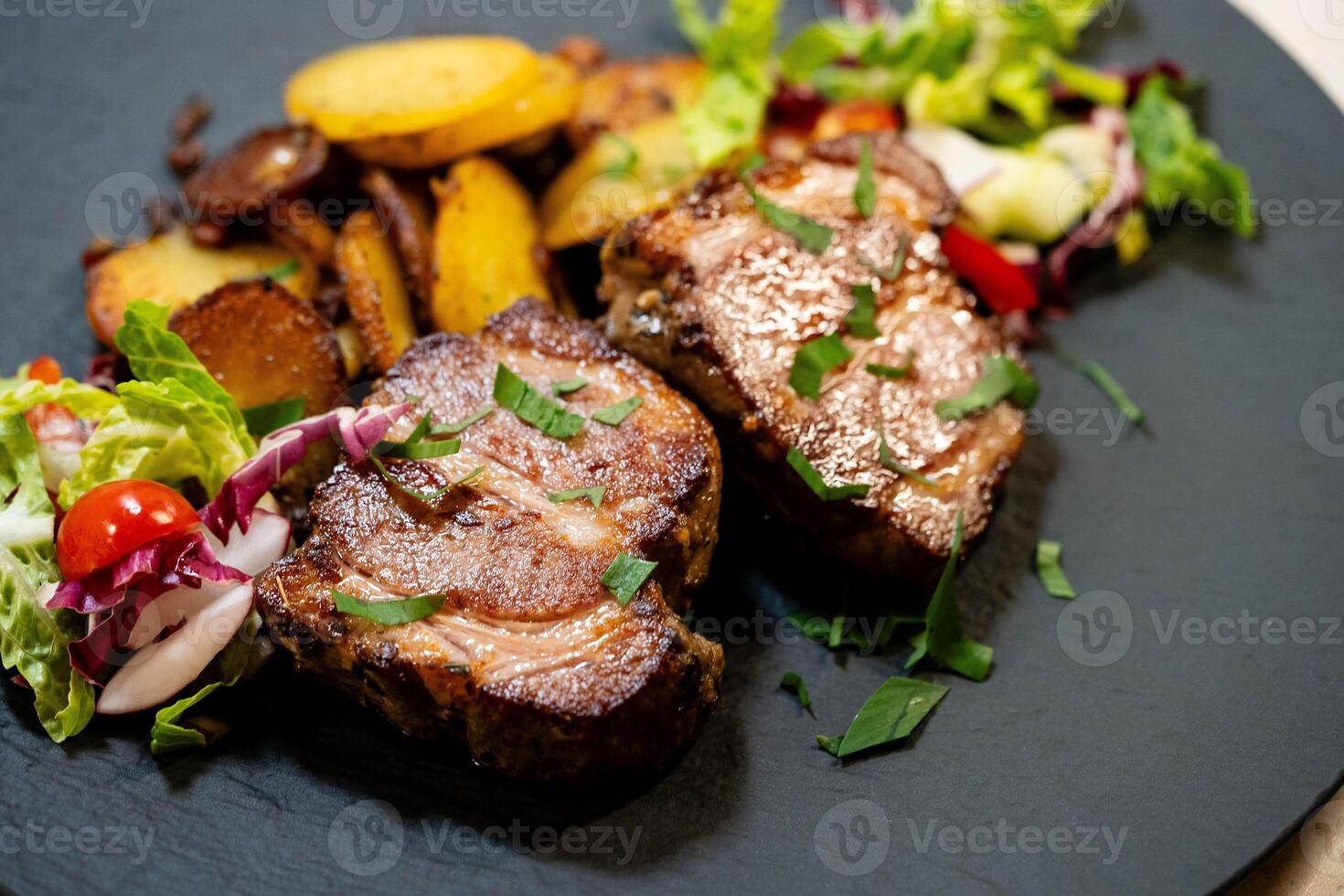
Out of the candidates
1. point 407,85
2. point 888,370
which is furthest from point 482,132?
point 888,370

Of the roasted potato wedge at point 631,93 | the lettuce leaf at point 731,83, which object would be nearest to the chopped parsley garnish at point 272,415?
the roasted potato wedge at point 631,93

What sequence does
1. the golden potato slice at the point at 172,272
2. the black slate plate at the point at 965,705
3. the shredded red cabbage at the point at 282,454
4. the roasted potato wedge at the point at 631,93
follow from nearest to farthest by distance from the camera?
the black slate plate at the point at 965,705 < the shredded red cabbage at the point at 282,454 < the golden potato slice at the point at 172,272 < the roasted potato wedge at the point at 631,93

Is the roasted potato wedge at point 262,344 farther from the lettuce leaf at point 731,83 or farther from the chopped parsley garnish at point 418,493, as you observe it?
the lettuce leaf at point 731,83

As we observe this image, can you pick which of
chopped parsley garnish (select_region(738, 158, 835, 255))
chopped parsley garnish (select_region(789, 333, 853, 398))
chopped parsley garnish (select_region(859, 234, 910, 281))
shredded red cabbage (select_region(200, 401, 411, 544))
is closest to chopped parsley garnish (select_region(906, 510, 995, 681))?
chopped parsley garnish (select_region(789, 333, 853, 398))

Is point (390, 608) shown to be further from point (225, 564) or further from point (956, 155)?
point (956, 155)

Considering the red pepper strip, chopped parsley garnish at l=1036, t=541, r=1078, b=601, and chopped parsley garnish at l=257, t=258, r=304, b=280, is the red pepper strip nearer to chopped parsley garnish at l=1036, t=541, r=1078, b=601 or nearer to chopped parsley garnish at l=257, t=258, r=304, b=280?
chopped parsley garnish at l=1036, t=541, r=1078, b=601

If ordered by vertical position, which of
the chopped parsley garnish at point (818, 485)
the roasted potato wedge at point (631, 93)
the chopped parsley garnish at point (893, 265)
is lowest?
the chopped parsley garnish at point (818, 485)
